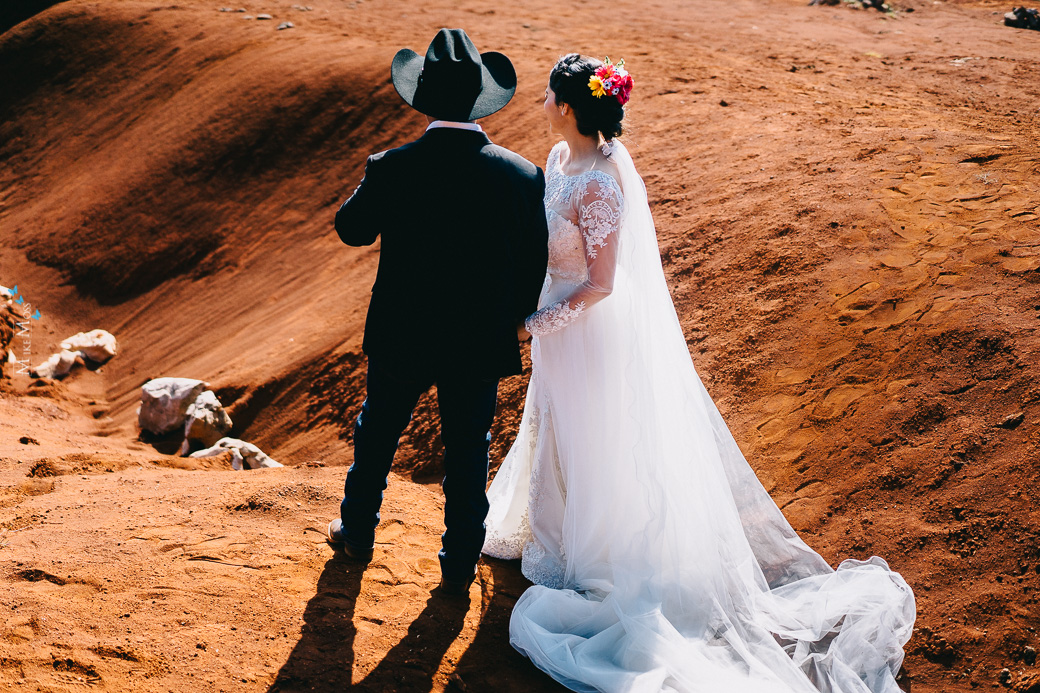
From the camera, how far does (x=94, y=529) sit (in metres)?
3.37

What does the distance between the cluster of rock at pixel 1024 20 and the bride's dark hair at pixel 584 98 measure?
10.3 meters

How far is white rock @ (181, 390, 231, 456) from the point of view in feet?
19.7

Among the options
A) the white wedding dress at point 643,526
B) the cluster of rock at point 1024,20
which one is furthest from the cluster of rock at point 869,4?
the white wedding dress at point 643,526

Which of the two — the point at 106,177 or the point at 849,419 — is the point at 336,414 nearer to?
the point at 849,419

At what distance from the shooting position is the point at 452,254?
2631 mm

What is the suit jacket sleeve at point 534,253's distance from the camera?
274 centimetres

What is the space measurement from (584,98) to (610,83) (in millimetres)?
108

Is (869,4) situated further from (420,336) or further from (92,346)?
(420,336)

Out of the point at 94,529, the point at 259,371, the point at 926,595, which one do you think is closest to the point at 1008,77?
the point at 926,595

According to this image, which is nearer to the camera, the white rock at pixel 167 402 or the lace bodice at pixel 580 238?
the lace bodice at pixel 580 238

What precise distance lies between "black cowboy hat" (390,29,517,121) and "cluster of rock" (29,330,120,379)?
6.36 metres

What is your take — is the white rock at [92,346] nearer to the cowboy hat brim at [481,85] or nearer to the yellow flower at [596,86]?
the cowboy hat brim at [481,85]

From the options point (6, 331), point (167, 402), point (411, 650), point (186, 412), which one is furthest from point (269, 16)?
point (411, 650)

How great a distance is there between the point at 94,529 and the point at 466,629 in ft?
5.67
